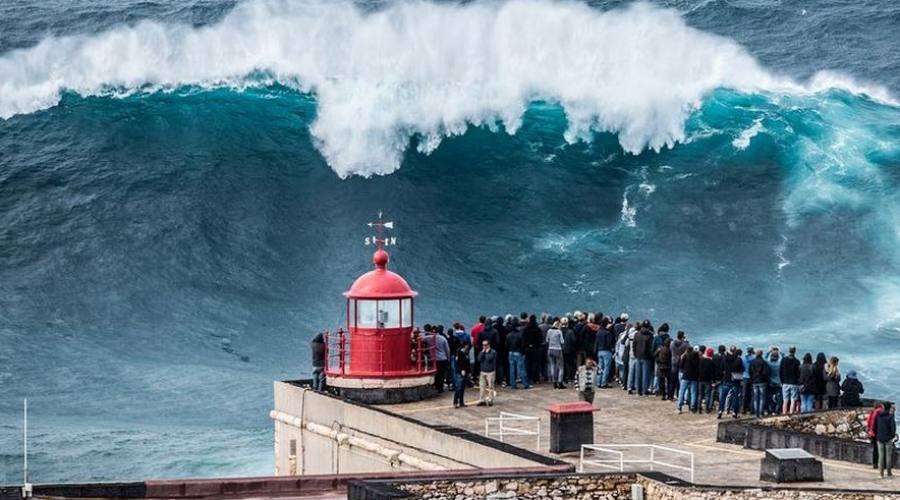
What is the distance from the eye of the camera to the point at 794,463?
89.6 feet

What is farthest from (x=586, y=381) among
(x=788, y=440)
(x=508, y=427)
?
(x=788, y=440)

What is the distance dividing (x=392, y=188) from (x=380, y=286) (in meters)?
18.3

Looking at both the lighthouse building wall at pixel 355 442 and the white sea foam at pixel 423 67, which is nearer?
the lighthouse building wall at pixel 355 442

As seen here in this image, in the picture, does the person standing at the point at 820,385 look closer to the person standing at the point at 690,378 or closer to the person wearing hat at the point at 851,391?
the person wearing hat at the point at 851,391

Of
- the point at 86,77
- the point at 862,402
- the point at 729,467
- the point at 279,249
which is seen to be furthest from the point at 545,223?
the point at 729,467

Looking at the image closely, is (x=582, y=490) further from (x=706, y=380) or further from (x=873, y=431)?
(x=706, y=380)

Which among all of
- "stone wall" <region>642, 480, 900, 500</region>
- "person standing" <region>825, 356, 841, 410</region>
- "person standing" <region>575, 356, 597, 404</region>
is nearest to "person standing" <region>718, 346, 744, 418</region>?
"person standing" <region>825, 356, 841, 410</region>

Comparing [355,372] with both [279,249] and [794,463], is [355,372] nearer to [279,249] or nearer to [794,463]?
[794,463]

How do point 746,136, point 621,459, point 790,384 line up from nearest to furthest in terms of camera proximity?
point 621,459 → point 790,384 → point 746,136

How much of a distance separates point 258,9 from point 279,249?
600 inches

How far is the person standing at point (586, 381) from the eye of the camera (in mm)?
32250

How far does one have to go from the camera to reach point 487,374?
33250 millimetres

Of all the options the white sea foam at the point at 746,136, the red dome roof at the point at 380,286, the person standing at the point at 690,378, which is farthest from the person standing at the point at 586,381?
the white sea foam at the point at 746,136

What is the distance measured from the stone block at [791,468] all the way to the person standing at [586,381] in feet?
16.9
